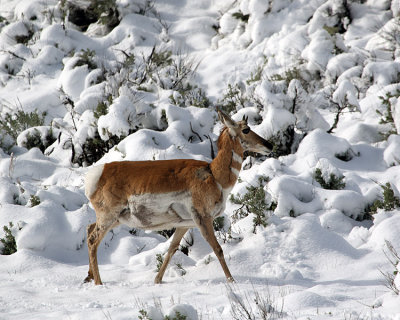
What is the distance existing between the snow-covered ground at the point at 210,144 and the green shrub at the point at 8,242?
0.20 metres

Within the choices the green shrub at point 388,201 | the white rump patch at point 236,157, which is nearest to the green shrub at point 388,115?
the green shrub at point 388,201

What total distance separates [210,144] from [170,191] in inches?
178

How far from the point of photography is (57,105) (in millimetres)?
13133

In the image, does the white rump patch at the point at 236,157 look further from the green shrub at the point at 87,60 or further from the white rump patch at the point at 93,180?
the green shrub at the point at 87,60

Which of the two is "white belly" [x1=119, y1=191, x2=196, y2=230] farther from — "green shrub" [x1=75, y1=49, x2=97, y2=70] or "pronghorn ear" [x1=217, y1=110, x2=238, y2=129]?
"green shrub" [x1=75, y1=49, x2=97, y2=70]

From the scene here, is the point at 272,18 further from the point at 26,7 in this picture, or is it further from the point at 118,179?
the point at 118,179

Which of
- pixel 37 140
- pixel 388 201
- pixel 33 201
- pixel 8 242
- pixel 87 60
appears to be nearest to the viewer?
pixel 8 242

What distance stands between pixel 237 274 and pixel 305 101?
5230 mm

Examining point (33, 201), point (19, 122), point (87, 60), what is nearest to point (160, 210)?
point (33, 201)

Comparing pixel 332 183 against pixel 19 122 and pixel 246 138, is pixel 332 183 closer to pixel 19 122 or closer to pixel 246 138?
pixel 246 138

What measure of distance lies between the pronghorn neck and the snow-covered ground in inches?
41.2

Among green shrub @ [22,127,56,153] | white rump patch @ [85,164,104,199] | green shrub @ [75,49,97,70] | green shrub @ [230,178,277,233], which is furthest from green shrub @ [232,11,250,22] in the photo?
white rump patch @ [85,164,104,199]

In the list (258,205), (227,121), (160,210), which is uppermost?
(227,121)

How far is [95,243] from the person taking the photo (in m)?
5.84
